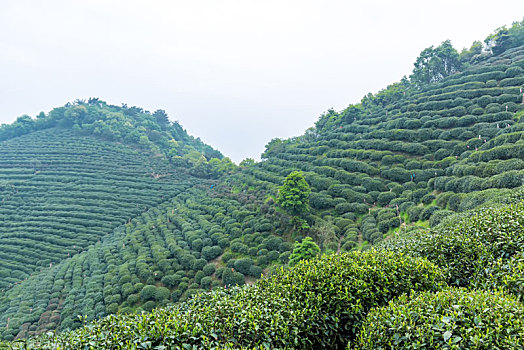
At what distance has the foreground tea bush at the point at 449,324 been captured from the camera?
2.66 metres

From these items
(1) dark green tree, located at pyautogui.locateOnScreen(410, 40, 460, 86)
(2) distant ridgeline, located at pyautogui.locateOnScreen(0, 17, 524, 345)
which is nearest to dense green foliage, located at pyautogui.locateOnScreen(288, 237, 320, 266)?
(2) distant ridgeline, located at pyautogui.locateOnScreen(0, 17, 524, 345)

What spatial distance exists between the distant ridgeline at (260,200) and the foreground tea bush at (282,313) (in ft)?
1.78

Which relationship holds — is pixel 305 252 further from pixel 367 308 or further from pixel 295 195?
pixel 367 308

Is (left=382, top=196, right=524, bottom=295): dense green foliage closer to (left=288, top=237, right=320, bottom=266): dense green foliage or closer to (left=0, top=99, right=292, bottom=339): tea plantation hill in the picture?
(left=288, top=237, right=320, bottom=266): dense green foliage

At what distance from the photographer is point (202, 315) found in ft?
11.8

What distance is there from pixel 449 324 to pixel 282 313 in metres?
2.12

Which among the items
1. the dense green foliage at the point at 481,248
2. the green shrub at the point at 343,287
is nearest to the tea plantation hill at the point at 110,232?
the green shrub at the point at 343,287

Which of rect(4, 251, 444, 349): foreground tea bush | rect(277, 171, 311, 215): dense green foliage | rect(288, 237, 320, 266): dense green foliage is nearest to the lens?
rect(4, 251, 444, 349): foreground tea bush

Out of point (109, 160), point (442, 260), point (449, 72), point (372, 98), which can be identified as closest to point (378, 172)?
point (442, 260)

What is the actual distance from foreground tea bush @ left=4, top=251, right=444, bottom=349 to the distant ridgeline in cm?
54

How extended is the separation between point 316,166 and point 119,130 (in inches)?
1913

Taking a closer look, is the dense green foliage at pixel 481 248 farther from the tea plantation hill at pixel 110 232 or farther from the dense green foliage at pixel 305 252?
the tea plantation hill at pixel 110 232

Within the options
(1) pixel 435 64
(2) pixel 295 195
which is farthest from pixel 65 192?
(1) pixel 435 64

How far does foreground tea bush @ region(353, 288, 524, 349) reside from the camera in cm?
266
